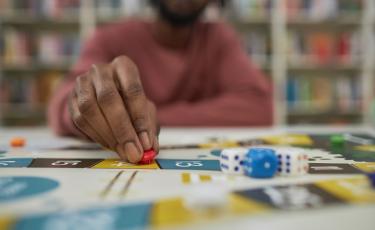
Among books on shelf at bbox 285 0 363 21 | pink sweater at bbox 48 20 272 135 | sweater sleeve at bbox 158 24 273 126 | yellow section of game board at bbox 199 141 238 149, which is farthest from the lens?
books on shelf at bbox 285 0 363 21

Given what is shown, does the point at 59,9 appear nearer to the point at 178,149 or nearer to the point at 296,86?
the point at 296,86

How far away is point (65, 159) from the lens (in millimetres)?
634

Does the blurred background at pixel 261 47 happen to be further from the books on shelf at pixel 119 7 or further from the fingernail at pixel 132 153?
the fingernail at pixel 132 153

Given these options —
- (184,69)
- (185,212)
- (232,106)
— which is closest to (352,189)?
(185,212)

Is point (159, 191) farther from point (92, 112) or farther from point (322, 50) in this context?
point (322, 50)

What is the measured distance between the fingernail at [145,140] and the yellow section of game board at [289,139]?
0.33m

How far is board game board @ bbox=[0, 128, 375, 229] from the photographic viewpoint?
319mm

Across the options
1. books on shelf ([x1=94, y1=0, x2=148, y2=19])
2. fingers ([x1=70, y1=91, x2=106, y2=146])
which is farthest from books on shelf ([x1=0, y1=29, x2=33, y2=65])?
fingers ([x1=70, y1=91, x2=106, y2=146])

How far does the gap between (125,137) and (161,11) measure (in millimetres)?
1101

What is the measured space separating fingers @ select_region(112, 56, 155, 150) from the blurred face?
94 centimetres

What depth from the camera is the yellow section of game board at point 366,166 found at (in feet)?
1.73

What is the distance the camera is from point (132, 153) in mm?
582

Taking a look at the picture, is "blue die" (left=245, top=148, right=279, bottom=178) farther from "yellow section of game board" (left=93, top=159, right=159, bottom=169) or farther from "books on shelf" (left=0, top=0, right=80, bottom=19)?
"books on shelf" (left=0, top=0, right=80, bottom=19)

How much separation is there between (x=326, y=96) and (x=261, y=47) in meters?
0.66
